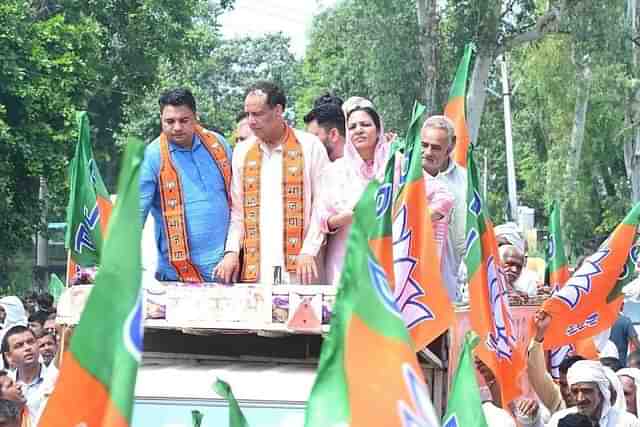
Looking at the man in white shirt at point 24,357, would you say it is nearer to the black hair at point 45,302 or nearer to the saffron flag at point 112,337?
the black hair at point 45,302

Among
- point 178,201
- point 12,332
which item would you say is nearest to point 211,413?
point 178,201

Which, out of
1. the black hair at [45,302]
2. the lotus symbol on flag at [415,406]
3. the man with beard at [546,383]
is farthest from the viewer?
the black hair at [45,302]

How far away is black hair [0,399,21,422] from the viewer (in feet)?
22.6

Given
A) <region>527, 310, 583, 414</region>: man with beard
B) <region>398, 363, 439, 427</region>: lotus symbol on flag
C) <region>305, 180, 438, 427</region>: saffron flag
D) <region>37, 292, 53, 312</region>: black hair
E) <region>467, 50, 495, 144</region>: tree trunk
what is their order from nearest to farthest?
1. <region>305, 180, 438, 427</region>: saffron flag
2. <region>398, 363, 439, 427</region>: lotus symbol on flag
3. <region>527, 310, 583, 414</region>: man with beard
4. <region>37, 292, 53, 312</region>: black hair
5. <region>467, 50, 495, 144</region>: tree trunk

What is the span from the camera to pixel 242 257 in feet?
26.1

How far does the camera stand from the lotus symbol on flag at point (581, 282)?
923cm

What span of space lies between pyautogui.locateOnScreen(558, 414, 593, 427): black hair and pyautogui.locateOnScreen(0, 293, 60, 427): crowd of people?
2.16 m

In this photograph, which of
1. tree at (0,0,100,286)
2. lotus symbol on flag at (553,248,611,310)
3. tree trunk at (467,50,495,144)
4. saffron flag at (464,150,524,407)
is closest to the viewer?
saffron flag at (464,150,524,407)

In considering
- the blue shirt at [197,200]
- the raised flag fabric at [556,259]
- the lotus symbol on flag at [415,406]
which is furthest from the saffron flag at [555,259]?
the lotus symbol on flag at [415,406]

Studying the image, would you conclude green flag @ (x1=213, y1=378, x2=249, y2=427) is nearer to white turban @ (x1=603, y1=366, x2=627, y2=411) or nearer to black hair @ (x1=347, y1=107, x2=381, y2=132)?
black hair @ (x1=347, y1=107, x2=381, y2=132)

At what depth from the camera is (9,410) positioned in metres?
6.93

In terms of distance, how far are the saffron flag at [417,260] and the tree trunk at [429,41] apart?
19.3 meters

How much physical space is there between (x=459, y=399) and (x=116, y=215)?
1871 mm

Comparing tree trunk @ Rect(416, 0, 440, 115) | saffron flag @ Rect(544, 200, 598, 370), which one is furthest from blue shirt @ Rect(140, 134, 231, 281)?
tree trunk @ Rect(416, 0, 440, 115)
